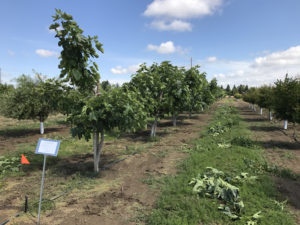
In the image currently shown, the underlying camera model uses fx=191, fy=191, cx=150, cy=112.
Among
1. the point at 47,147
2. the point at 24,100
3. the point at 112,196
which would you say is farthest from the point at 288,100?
the point at 24,100

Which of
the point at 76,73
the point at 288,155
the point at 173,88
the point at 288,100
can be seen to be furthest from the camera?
the point at 173,88

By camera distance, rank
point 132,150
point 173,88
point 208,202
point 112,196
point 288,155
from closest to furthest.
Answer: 1. point 208,202
2. point 112,196
3. point 288,155
4. point 132,150
5. point 173,88

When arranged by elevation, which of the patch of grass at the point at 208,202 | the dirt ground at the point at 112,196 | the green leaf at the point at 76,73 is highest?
the green leaf at the point at 76,73

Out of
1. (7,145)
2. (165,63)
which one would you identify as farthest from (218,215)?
(7,145)

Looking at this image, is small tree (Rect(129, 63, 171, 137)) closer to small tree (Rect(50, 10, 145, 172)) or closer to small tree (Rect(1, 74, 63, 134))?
small tree (Rect(50, 10, 145, 172))

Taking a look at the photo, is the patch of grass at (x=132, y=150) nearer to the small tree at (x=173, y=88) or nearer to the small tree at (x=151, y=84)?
the small tree at (x=151, y=84)

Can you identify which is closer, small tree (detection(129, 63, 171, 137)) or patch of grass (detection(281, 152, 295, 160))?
patch of grass (detection(281, 152, 295, 160))

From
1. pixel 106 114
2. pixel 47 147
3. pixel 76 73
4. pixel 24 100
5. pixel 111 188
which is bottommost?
pixel 111 188

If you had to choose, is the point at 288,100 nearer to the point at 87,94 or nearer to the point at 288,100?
the point at 288,100

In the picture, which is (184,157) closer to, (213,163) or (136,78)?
(213,163)

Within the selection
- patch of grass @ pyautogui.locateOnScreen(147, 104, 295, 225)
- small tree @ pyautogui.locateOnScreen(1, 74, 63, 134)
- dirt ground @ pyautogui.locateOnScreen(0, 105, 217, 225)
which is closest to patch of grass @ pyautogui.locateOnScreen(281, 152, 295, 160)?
patch of grass @ pyautogui.locateOnScreen(147, 104, 295, 225)

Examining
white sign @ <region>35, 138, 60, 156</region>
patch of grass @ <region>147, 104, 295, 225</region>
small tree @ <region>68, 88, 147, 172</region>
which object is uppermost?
small tree @ <region>68, 88, 147, 172</region>

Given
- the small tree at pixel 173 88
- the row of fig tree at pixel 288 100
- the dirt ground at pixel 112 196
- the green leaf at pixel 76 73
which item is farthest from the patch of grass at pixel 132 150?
the row of fig tree at pixel 288 100

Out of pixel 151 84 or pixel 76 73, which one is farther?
pixel 151 84
